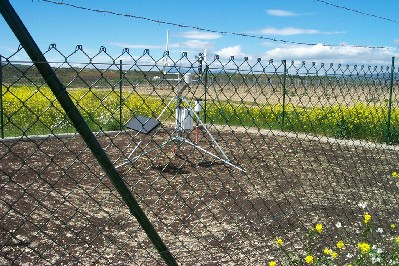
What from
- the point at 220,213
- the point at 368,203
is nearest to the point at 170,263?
the point at 220,213

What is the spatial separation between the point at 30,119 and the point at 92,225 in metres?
8.33

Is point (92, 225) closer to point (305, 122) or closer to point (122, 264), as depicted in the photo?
point (122, 264)

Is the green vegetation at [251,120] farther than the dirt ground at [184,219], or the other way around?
the green vegetation at [251,120]

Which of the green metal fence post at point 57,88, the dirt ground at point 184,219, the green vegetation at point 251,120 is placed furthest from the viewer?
Answer: the green vegetation at point 251,120

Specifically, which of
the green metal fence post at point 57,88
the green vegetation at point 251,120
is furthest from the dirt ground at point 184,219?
the green vegetation at point 251,120

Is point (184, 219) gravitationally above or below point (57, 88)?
below

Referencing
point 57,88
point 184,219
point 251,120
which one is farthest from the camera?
point 251,120

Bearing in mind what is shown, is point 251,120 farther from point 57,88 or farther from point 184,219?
point 57,88

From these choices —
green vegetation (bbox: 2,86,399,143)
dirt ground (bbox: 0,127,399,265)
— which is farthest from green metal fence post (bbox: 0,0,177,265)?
green vegetation (bbox: 2,86,399,143)

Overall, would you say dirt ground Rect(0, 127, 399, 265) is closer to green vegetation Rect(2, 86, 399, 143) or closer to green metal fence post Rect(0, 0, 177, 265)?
green metal fence post Rect(0, 0, 177, 265)

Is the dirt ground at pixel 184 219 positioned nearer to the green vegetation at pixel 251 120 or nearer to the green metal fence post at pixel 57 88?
the green metal fence post at pixel 57 88

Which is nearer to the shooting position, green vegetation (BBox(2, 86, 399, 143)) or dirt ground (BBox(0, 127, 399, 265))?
dirt ground (BBox(0, 127, 399, 265))

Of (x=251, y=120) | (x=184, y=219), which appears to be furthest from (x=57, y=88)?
(x=251, y=120)

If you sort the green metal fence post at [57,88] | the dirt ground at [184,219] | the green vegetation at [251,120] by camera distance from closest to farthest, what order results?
the green metal fence post at [57,88] → the dirt ground at [184,219] → the green vegetation at [251,120]
